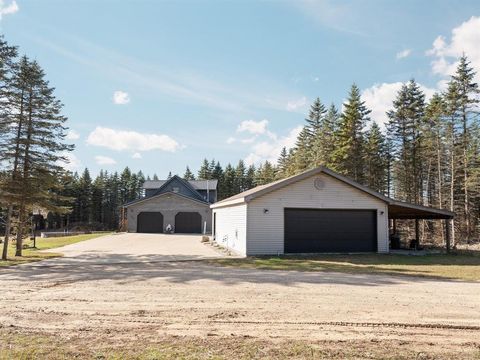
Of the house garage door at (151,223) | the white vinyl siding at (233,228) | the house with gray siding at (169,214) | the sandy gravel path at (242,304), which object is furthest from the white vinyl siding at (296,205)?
the house garage door at (151,223)

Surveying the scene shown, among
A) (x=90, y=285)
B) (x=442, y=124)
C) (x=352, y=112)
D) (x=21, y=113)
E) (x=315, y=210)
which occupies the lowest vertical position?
(x=90, y=285)

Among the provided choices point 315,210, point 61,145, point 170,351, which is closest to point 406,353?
point 170,351

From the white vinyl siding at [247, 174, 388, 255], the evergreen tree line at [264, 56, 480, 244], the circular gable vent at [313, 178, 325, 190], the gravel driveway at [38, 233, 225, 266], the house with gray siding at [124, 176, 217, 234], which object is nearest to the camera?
the gravel driveway at [38, 233, 225, 266]

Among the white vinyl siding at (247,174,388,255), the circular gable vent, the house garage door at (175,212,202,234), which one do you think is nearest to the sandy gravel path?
the white vinyl siding at (247,174,388,255)

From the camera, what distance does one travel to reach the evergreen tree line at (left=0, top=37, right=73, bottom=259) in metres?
17.9

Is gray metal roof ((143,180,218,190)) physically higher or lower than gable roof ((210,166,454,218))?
higher

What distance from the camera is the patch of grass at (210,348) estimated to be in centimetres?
461

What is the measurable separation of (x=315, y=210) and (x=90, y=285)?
12.0 metres

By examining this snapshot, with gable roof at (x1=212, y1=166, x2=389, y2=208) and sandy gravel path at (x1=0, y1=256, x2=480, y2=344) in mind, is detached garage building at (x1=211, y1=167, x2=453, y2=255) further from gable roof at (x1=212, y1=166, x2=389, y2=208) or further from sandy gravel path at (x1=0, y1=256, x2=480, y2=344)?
sandy gravel path at (x1=0, y1=256, x2=480, y2=344)

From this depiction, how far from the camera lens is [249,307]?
714 centimetres

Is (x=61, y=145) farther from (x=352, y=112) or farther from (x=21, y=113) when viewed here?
(x=352, y=112)

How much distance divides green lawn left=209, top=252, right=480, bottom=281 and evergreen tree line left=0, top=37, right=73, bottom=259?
10115 mm

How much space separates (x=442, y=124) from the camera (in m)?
30.1

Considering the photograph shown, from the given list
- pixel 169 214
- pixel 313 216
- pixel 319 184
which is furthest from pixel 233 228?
pixel 169 214
